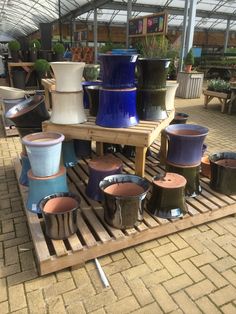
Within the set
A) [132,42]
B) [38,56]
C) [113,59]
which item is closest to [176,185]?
[113,59]

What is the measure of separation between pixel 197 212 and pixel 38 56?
6738mm

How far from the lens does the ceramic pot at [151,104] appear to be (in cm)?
268

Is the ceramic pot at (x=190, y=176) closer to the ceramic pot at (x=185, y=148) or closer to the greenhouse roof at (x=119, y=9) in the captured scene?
the ceramic pot at (x=185, y=148)

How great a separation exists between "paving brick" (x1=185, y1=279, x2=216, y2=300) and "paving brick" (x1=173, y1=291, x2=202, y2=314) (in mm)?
39

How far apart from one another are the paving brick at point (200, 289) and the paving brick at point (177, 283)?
4 centimetres

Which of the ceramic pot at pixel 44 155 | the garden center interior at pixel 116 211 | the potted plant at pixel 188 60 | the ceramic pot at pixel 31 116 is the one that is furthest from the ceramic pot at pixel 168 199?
the potted plant at pixel 188 60

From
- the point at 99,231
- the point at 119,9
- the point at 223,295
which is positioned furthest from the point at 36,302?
the point at 119,9

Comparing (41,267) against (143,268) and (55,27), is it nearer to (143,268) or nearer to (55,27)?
(143,268)

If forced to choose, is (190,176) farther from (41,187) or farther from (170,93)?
(41,187)

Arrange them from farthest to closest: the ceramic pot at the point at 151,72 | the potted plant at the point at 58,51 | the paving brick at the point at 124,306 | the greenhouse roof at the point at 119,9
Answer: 1. the greenhouse roof at the point at 119,9
2. the potted plant at the point at 58,51
3. the ceramic pot at the point at 151,72
4. the paving brick at the point at 124,306

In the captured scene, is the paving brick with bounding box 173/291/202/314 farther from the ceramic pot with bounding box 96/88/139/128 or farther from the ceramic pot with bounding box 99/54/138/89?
the ceramic pot with bounding box 99/54/138/89

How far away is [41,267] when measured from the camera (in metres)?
1.92

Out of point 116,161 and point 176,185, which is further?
point 116,161

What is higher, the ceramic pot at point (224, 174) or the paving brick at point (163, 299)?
the ceramic pot at point (224, 174)
